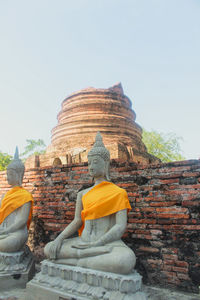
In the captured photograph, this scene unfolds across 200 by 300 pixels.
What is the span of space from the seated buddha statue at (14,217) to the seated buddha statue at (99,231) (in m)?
0.69

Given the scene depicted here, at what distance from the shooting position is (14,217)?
3.66m

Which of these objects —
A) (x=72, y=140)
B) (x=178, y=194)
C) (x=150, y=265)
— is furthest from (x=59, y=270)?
(x=72, y=140)

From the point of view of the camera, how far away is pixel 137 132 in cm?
973

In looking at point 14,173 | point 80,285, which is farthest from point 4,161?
point 80,285

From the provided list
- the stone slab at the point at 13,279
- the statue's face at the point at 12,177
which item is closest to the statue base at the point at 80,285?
the stone slab at the point at 13,279

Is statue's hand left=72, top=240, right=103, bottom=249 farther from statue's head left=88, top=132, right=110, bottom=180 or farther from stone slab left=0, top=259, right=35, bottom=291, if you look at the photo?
stone slab left=0, top=259, right=35, bottom=291

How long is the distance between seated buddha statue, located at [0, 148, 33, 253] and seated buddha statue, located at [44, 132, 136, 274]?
691 mm

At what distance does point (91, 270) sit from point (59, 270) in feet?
1.49

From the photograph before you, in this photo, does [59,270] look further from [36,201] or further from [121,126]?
[121,126]

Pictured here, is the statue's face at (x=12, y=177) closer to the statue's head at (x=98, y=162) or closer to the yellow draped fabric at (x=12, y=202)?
the yellow draped fabric at (x=12, y=202)

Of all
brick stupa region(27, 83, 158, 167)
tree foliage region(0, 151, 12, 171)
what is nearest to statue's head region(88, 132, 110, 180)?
brick stupa region(27, 83, 158, 167)

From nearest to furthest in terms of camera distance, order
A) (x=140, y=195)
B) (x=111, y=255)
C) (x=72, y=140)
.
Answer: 1. (x=111, y=255)
2. (x=140, y=195)
3. (x=72, y=140)

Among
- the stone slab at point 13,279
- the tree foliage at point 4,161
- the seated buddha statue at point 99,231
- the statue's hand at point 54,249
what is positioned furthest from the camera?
the tree foliage at point 4,161

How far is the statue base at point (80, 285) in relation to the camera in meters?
2.38
